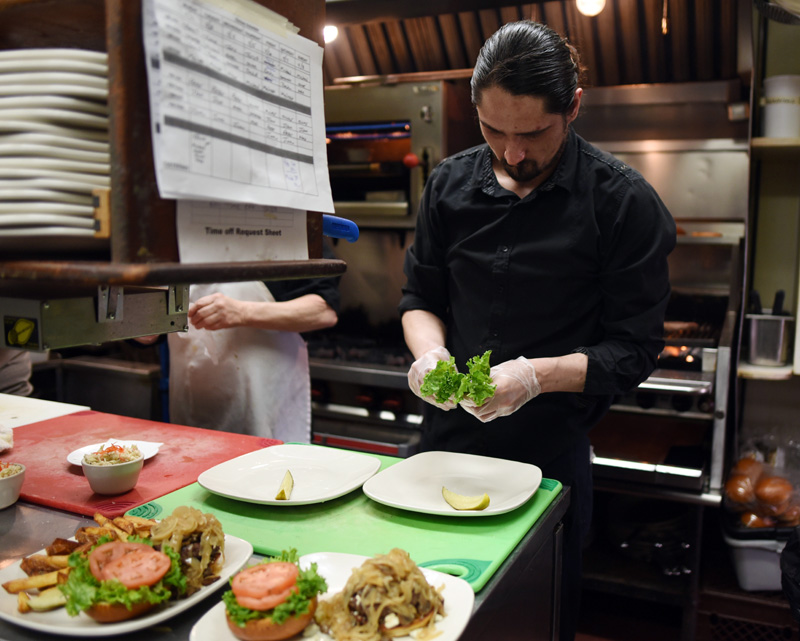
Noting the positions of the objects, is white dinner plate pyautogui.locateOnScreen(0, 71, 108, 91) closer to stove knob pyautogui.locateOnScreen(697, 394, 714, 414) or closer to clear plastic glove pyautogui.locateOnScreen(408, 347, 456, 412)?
clear plastic glove pyautogui.locateOnScreen(408, 347, 456, 412)

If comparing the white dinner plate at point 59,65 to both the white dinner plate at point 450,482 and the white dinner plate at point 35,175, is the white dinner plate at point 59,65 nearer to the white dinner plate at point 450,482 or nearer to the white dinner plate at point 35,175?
the white dinner plate at point 35,175

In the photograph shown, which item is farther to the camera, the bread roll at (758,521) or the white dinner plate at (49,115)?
Result: the bread roll at (758,521)

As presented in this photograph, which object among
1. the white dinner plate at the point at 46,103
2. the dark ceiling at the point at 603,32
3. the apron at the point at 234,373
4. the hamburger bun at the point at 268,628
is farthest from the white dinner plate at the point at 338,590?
the dark ceiling at the point at 603,32

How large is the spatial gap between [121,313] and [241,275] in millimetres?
333

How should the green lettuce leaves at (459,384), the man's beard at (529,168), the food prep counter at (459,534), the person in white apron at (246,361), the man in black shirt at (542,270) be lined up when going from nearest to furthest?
1. the food prep counter at (459,534)
2. the green lettuce leaves at (459,384)
3. the man in black shirt at (542,270)
4. the man's beard at (529,168)
5. the person in white apron at (246,361)

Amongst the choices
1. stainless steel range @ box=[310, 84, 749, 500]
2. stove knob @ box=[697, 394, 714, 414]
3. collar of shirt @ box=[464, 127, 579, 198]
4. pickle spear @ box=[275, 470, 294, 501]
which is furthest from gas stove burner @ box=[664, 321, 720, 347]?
pickle spear @ box=[275, 470, 294, 501]

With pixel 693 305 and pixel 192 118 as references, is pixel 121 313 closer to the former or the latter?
pixel 192 118

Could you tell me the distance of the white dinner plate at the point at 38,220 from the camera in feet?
2.94

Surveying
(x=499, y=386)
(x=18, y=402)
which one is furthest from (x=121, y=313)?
(x=18, y=402)

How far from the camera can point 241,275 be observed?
3.47 ft

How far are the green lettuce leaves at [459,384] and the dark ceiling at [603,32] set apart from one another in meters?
1.98

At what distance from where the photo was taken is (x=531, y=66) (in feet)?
5.66

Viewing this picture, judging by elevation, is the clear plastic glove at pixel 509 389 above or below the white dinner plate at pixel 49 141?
below

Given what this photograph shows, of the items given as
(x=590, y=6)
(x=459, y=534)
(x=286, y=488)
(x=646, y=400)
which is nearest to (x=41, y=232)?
(x=286, y=488)
